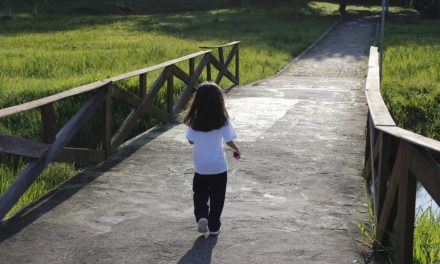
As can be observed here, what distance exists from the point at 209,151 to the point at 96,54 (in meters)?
14.1

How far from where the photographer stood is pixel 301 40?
26547 millimetres

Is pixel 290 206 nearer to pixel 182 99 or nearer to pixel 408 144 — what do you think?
pixel 408 144

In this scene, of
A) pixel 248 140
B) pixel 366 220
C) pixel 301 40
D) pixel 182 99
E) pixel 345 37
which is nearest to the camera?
pixel 366 220

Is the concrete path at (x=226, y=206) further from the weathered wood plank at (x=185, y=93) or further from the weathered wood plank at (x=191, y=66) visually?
the weathered wood plank at (x=191, y=66)

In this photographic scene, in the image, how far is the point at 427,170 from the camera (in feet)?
9.87

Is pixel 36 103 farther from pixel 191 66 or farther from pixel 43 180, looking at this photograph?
pixel 191 66

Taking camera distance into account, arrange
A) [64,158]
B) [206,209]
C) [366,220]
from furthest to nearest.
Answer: [64,158] < [366,220] < [206,209]

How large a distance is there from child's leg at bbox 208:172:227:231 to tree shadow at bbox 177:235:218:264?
0.37 feet

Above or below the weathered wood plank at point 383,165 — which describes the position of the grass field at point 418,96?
below

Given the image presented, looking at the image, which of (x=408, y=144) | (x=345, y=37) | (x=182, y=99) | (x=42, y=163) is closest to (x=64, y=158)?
(x=42, y=163)

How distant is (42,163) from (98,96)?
1.58 metres

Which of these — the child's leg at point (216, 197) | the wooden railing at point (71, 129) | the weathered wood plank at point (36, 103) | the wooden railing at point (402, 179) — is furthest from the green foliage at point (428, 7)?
the child's leg at point (216, 197)

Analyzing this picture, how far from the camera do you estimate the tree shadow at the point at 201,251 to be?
4.06 metres

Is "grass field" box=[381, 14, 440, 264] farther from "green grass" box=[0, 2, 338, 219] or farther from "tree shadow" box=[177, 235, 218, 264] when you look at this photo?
"green grass" box=[0, 2, 338, 219]
